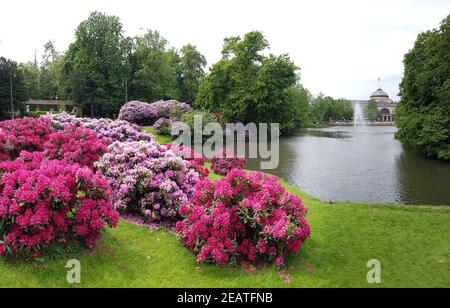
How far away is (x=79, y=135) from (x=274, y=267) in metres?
7.12

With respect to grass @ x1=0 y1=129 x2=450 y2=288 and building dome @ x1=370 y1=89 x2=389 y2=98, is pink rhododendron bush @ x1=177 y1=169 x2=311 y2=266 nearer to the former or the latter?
→ grass @ x1=0 y1=129 x2=450 y2=288

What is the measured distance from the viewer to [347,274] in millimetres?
7031

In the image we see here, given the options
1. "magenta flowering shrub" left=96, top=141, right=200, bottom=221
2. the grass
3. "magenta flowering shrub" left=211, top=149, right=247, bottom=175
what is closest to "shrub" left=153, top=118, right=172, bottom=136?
"magenta flowering shrub" left=211, top=149, right=247, bottom=175

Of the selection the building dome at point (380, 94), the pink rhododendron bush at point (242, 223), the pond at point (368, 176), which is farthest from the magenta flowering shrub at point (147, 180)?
the building dome at point (380, 94)

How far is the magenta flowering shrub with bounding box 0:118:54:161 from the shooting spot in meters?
11.2

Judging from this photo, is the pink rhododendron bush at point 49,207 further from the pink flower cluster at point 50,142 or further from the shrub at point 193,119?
the shrub at point 193,119

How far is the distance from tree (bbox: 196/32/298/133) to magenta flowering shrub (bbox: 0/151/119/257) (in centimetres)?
3715

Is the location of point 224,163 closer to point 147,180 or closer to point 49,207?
point 147,180

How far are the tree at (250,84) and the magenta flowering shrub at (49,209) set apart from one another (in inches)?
1463

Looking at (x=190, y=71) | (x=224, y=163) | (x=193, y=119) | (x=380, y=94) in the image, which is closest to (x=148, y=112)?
(x=193, y=119)

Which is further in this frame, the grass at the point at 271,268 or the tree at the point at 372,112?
the tree at the point at 372,112

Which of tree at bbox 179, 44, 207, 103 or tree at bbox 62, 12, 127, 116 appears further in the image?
tree at bbox 179, 44, 207, 103

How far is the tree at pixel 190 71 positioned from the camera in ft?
214

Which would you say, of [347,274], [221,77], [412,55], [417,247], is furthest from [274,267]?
[221,77]
